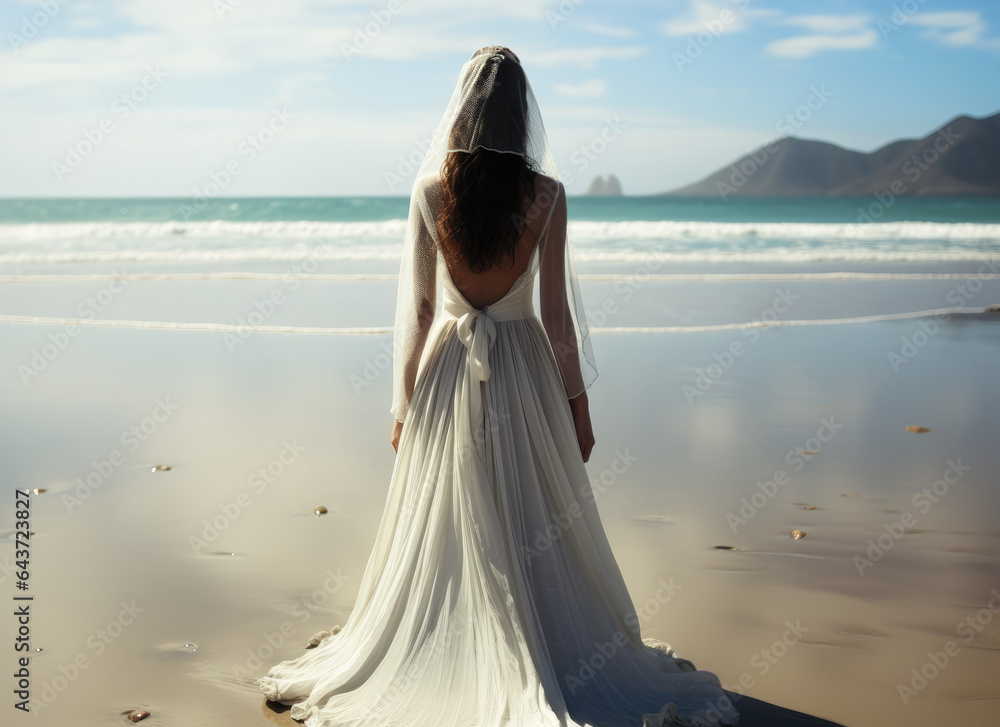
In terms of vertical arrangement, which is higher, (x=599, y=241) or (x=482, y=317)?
(x=599, y=241)

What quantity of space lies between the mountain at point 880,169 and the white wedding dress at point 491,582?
4620 cm

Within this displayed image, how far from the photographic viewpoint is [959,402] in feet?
19.1

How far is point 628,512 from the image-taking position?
4074 mm

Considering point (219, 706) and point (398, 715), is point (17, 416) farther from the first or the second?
point (398, 715)

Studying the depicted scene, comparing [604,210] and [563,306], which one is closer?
[563,306]

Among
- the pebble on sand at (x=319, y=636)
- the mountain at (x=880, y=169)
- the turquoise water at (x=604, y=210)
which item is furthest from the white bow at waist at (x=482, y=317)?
the mountain at (x=880, y=169)

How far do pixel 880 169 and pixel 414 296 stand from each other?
171 ft

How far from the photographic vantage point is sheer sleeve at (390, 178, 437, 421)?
2582 millimetres

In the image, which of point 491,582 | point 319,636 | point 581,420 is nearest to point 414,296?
point 581,420

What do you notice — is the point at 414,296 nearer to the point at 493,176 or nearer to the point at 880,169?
the point at 493,176

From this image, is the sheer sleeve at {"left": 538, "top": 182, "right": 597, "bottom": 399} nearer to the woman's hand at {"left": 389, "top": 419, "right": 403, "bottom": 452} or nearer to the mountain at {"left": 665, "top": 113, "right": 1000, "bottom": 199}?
the woman's hand at {"left": 389, "top": 419, "right": 403, "bottom": 452}

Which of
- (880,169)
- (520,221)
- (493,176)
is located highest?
(880,169)

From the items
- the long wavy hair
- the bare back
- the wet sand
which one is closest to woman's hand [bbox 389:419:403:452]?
the bare back

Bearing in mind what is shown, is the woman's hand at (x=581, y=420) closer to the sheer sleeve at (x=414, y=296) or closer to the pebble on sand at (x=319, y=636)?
the sheer sleeve at (x=414, y=296)
